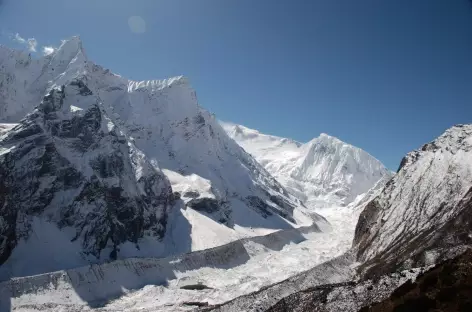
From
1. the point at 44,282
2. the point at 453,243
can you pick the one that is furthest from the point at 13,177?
the point at 453,243

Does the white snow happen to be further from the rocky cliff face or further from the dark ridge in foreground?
the rocky cliff face

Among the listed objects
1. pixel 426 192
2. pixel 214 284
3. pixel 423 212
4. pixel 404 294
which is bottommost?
pixel 214 284

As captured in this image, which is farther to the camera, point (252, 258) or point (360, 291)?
point (252, 258)

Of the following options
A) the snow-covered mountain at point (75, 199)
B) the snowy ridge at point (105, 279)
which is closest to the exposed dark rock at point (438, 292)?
the snowy ridge at point (105, 279)

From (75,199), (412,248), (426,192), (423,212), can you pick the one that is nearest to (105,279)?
(75,199)

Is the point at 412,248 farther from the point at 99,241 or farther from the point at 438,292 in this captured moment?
the point at 99,241

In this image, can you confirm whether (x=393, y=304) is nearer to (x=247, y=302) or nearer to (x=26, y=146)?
(x=247, y=302)

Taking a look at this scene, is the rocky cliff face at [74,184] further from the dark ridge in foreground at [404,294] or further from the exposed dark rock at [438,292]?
the exposed dark rock at [438,292]
